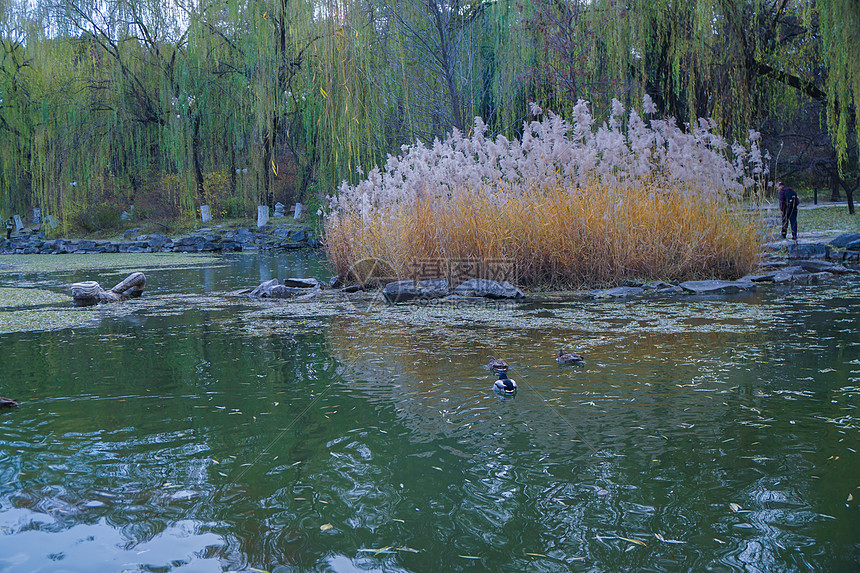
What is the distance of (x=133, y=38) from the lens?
18.8 m

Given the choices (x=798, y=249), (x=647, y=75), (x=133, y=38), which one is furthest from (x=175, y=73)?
(x=798, y=249)

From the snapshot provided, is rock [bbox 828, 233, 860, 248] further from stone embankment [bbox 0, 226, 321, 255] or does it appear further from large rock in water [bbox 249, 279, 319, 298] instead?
stone embankment [bbox 0, 226, 321, 255]

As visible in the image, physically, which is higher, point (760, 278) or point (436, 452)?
point (760, 278)

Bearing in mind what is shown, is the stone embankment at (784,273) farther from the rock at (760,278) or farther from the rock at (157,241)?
the rock at (157,241)

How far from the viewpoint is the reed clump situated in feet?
21.7

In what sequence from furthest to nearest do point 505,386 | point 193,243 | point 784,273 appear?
1. point 193,243
2. point 784,273
3. point 505,386

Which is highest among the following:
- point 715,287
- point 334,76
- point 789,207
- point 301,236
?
point 334,76

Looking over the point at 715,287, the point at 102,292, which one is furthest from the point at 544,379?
the point at 102,292

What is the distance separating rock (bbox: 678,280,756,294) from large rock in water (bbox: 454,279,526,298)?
1.51 m

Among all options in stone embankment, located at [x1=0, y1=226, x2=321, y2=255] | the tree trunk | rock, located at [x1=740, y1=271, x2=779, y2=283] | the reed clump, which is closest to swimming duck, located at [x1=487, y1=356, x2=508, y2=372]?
the reed clump

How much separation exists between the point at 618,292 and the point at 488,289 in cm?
112

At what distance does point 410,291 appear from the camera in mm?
6184

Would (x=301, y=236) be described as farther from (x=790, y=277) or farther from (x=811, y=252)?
(x=790, y=277)

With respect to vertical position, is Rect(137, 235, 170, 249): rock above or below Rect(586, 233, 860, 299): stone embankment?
above
